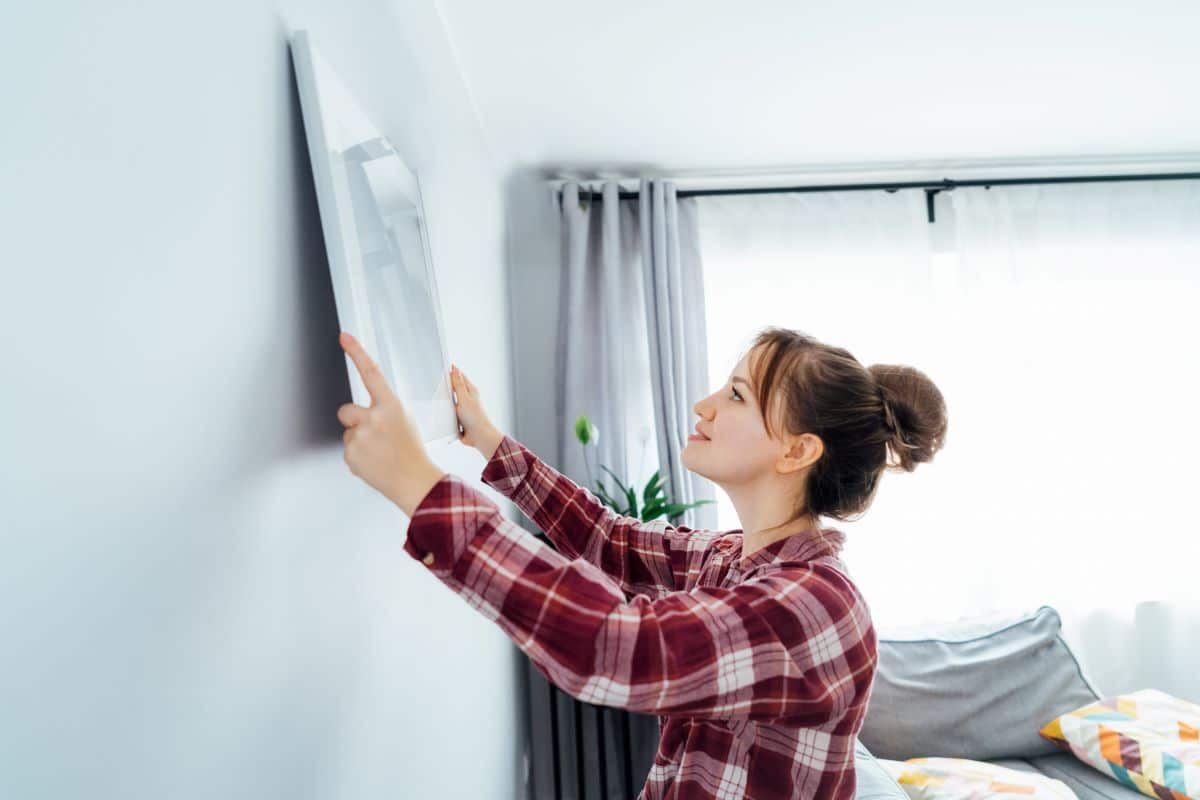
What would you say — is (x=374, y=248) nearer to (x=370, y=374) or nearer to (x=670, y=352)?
(x=370, y=374)

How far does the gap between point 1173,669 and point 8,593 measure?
3844 millimetres

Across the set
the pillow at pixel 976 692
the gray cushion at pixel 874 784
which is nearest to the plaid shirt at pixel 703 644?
the gray cushion at pixel 874 784

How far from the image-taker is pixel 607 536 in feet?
4.21

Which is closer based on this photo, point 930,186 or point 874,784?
point 874,784

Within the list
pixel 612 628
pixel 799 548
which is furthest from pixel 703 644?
pixel 799 548

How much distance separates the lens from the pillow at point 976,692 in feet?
7.55

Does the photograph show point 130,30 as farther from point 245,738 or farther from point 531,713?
point 531,713

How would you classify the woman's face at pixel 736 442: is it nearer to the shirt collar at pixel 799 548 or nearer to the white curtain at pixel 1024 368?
the shirt collar at pixel 799 548

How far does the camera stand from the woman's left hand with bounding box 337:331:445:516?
0.66m

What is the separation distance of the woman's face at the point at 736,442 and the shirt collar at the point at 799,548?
0.35 ft

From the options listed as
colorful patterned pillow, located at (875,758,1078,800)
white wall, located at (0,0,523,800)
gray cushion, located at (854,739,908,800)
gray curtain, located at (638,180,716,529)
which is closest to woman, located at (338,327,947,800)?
white wall, located at (0,0,523,800)

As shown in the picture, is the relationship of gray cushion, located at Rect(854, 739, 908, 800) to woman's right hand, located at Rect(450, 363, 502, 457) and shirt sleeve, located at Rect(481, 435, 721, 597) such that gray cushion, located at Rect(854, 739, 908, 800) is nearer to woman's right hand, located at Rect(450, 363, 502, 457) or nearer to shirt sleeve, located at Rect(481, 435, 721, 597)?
shirt sleeve, located at Rect(481, 435, 721, 597)

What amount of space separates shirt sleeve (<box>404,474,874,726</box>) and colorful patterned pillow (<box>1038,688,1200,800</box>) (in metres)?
1.90

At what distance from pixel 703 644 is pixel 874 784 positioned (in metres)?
1.39
